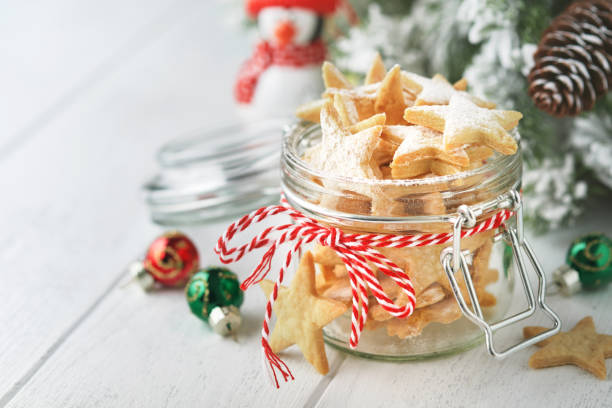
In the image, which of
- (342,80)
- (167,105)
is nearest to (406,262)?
(342,80)

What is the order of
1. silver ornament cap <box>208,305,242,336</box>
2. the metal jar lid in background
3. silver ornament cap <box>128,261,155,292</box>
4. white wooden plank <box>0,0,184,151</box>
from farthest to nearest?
1. white wooden plank <box>0,0,184,151</box>
2. the metal jar lid in background
3. silver ornament cap <box>128,261,155,292</box>
4. silver ornament cap <box>208,305,242,336</box>

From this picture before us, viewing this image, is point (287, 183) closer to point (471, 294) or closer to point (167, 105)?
point (471, 294)

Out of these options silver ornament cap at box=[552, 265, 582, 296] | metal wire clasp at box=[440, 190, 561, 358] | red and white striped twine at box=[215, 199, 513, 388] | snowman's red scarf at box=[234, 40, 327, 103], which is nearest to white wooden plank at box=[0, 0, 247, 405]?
snowman's red scarf at box=[234, 40, 327, 103]

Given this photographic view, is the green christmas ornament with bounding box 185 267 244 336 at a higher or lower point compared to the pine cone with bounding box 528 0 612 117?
lower

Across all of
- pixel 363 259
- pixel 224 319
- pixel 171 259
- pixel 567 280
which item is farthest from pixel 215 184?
pixel 567 280

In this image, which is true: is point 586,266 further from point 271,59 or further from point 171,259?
point 271,59

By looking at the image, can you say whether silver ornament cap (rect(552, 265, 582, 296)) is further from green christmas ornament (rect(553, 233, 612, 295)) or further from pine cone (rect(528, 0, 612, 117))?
pine cone (rect(528, 0, 612, 117))
